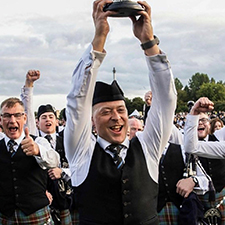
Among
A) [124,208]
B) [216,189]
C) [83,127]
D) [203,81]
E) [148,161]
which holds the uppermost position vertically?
[203,81]

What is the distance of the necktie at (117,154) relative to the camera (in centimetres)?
255

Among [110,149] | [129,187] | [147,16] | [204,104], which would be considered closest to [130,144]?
[110,149]

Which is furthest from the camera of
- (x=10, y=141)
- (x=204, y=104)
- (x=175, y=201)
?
(x=175, y=201)

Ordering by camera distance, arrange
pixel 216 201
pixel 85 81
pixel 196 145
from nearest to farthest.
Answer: pixel 85 81, pixel 196 145, pixel 216 201

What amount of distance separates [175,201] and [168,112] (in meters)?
2.33

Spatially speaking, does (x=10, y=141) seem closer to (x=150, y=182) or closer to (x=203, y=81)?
(x=150, y=182)

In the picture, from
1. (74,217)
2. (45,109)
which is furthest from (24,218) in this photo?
(45,109)

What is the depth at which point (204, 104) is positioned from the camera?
11.5 ft

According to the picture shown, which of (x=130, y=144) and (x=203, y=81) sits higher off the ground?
(x=203, y=81)

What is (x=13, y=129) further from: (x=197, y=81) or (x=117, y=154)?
(x=197, y=81)

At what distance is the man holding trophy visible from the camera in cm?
238

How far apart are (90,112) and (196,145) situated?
222 centimetres

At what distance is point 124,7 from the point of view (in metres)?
2.25

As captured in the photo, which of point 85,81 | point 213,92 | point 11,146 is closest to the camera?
point 85,81
